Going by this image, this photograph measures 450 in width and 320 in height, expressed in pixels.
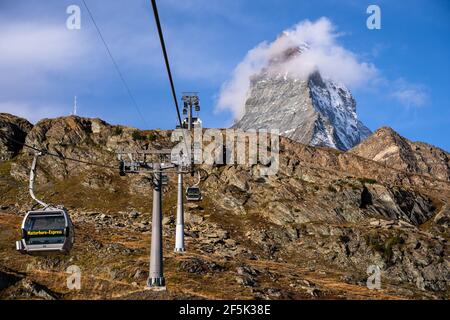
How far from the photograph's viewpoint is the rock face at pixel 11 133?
155 m

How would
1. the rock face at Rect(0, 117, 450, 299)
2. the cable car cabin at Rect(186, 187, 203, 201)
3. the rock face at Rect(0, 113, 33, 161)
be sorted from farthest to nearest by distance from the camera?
the rock face at Rect(0, 113, 33, 161) < the cable car cabin at Rect(186, 187, 203, 201) < the rock face at Rect(0, 117, 450, 299)

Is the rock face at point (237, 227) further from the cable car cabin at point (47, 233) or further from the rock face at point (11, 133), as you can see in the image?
the cable car cabin at point (47, 233)

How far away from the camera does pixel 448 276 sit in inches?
4122

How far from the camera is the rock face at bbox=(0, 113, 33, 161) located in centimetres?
15462

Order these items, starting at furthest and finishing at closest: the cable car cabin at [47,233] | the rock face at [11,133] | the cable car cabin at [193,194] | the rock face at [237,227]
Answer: the rock face at [11,133], the cable car cabin at [193,194], the rock face at [237,227], the cable car cabin at [47,233]

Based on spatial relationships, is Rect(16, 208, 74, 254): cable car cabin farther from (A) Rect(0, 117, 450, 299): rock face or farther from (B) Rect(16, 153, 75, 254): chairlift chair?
(A) Rect(0, 117, 450, 299): rock face

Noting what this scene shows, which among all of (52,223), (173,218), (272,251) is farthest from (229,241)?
(52,223)

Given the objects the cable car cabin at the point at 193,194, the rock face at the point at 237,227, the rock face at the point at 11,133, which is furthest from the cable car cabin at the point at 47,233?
the rock face at the point at 11,133

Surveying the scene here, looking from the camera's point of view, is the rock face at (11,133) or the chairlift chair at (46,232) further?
the rock face at (11,133)

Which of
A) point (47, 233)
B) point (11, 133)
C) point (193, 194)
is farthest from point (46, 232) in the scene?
point (11, 133)

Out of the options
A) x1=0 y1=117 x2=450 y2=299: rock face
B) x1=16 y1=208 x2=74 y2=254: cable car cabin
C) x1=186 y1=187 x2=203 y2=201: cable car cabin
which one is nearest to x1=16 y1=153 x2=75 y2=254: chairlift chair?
x1=16 y1=208 x2=74 y2=254: cable car cabin

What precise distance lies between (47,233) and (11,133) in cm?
13366

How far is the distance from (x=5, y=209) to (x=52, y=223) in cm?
8745

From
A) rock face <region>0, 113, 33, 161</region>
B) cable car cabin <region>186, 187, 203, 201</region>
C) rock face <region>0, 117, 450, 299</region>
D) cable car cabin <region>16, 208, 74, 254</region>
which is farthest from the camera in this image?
rock face <region>0, 113, 33, 161</region>
